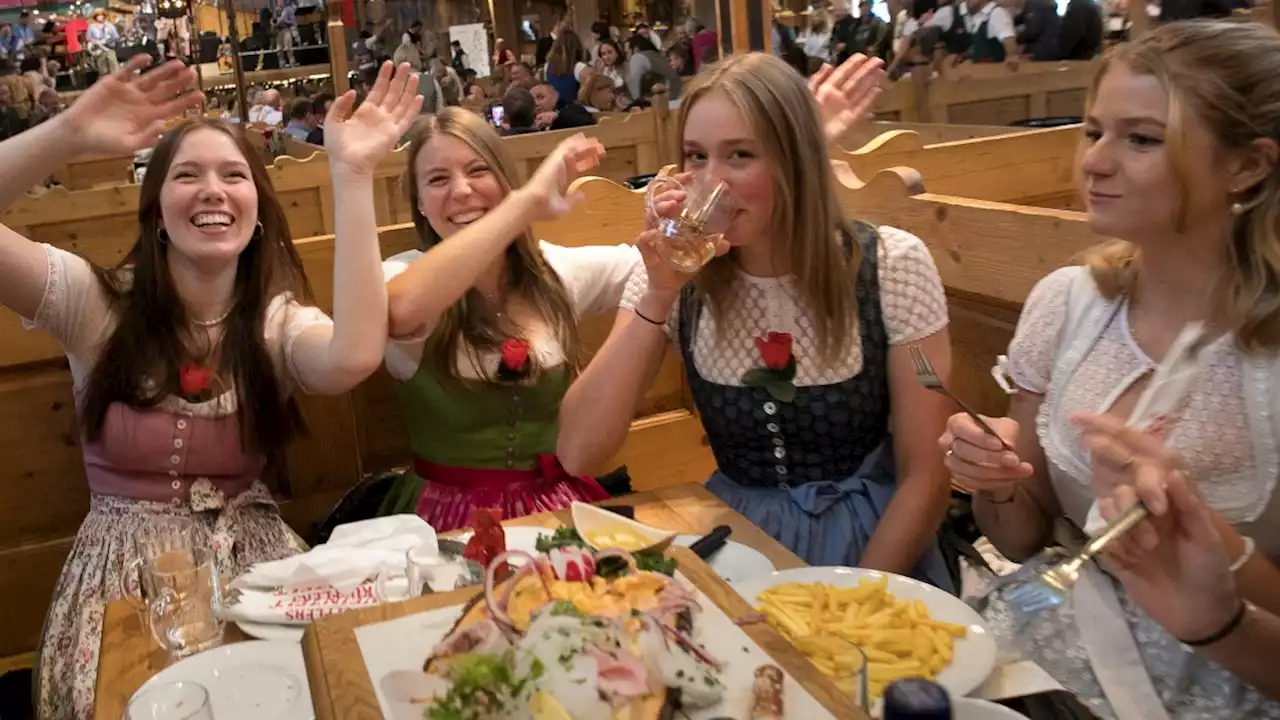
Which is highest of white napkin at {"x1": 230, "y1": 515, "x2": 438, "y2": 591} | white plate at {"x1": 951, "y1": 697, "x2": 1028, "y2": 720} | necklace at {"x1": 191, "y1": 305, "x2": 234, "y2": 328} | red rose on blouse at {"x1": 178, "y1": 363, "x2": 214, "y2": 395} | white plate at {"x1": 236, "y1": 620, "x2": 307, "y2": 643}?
necklace at {"x1": 191, "y1": 305, "x2": 234, "y2": 328}

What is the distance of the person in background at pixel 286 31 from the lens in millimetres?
4398

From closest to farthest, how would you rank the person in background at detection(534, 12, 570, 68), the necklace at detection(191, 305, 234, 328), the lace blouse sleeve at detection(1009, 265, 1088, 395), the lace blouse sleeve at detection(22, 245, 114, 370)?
the lace blouse sleeve at detection(1009, 265, 1088, 395) < the lace blouse sleeve at detection(22, 245, 114, 370) < the necklace at detection(191, 305, 234, 328) < the person in background at detection(534, 12, 570, 68)

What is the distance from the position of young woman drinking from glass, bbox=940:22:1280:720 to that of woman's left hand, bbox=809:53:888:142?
2.44ft

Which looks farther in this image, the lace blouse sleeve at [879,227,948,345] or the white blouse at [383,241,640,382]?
the white blouse at [383,241,640,382]

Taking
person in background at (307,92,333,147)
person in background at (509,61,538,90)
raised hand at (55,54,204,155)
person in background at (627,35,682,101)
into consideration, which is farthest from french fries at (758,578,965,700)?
person in background at (627,35,682,101)

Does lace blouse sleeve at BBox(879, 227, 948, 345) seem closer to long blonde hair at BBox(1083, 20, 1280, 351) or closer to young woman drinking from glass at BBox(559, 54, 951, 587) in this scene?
young woman drinking from glass at BBox(559, 54, 951, 587)

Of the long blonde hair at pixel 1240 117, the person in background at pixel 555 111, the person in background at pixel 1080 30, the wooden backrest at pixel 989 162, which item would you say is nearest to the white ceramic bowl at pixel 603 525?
the long blonde hair at pixel 1240 117

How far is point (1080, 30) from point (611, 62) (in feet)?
7.50

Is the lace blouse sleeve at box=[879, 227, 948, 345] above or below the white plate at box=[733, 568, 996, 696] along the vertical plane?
above

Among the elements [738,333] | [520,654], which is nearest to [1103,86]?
[738,333]

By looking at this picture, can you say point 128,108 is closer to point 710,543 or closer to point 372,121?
point 372,121

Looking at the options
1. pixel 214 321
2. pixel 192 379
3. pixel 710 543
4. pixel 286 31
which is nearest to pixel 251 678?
pixel 710 543

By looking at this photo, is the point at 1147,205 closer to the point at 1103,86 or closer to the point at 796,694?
the point at 1103,86

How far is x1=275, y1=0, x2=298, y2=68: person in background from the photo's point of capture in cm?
440
